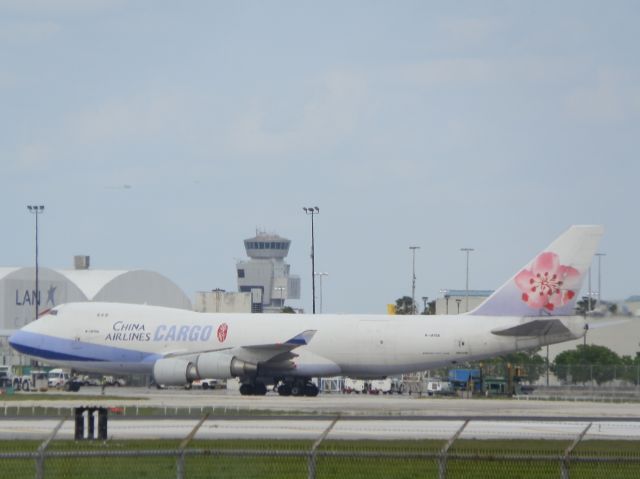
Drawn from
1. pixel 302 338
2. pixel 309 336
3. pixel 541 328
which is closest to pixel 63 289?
pixel 309 336

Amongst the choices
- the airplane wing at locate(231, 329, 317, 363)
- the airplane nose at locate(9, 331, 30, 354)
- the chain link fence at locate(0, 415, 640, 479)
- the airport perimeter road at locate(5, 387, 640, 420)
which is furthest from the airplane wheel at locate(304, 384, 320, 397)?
the chain link fence at locate(0, 415, 640, 479)

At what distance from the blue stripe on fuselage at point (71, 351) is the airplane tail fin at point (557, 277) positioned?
748 inches

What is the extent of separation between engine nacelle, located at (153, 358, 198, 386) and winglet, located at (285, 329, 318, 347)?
5.09 metres

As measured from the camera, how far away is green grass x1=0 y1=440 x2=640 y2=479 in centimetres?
2728

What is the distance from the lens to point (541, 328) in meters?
65.1

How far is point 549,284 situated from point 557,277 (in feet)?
1.70

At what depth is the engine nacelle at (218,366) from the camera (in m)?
68.9

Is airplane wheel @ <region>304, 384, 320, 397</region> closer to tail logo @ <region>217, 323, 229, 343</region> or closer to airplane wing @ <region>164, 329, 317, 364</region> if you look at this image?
airplane wing @ <region>164, 329, 317, 364</region>

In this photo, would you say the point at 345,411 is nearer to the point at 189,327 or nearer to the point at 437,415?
the point at 437,415

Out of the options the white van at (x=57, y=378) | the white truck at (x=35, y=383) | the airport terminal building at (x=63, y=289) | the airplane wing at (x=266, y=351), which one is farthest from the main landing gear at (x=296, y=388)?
the airport terminal building at (x=63, y=289)

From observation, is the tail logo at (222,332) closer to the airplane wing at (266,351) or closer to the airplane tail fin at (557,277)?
the airplane wing at (266,351)

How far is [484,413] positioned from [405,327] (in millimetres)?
17009

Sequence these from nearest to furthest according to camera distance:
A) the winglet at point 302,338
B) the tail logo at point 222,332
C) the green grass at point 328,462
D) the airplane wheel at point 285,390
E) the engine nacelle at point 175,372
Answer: the green grass at point 328,462, the engine nacelle at point 175,372, the winglet at point 302,338, the tail logo at point 222,332, the airplane wheel at point 285,390

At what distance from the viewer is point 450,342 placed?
6788cm
